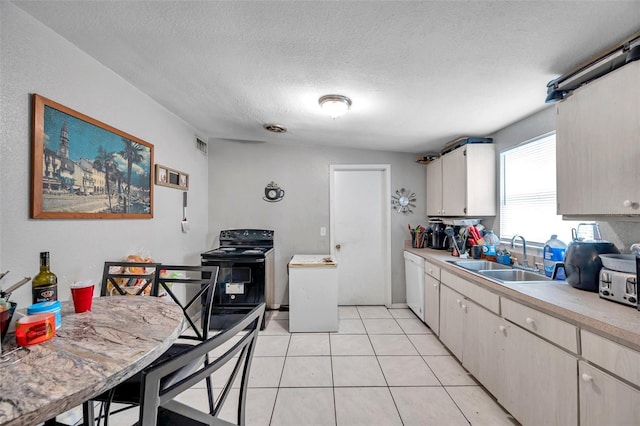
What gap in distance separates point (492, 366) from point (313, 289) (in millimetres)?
1712

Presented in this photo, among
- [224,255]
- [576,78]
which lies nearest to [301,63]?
[576,78]

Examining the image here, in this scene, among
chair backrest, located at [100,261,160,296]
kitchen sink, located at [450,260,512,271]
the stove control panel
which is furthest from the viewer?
the stove control panel

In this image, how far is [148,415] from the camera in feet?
2.02

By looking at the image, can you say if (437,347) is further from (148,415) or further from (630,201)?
(148,415)

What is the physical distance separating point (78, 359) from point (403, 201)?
354cm

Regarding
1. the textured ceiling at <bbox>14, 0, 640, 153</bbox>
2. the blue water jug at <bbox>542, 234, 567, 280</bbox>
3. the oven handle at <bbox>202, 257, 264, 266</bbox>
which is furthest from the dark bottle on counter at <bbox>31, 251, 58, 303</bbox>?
the blue water jug at <bbox>542, 234, 567, 280</bbox>

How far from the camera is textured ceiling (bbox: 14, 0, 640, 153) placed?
1.22m

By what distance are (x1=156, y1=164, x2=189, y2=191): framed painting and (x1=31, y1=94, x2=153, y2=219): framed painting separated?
0.67ft

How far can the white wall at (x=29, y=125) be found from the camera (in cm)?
127

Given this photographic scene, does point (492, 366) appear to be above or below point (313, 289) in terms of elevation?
below

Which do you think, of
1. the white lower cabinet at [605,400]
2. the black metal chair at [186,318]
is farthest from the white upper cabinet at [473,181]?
the black metal chair at [186,318]

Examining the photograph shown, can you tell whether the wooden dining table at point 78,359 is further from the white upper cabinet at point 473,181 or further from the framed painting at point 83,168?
the white upper cabinet at point 473,181

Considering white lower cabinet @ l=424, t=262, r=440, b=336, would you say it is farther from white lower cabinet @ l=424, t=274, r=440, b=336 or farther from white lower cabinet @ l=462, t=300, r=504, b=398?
white lower cabinet @ l=462, t=300, r=504, b=398

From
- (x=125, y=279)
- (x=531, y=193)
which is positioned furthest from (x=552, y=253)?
(x=125, y=279)
